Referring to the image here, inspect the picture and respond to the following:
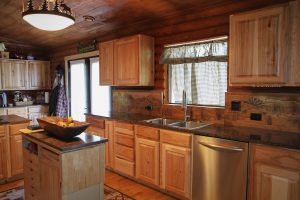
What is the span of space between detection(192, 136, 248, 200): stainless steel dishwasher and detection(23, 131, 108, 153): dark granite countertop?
1.06 metres

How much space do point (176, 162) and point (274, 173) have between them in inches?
42.4

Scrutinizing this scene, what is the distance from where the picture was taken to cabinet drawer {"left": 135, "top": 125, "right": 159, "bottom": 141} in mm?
2908

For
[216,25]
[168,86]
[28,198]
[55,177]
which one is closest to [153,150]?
[168,86]

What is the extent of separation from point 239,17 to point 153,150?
187cm

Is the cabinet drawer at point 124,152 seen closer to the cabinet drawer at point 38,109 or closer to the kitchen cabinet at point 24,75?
the cabinet drawer at point 38,109

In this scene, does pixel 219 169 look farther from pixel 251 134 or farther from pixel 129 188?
pixel 129 188

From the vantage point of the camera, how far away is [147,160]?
9.98 ft

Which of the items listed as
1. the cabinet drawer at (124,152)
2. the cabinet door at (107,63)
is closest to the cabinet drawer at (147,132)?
the cabinet drawer at (124,152)

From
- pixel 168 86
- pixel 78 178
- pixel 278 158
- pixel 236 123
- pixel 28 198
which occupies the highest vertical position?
pixel 168 86

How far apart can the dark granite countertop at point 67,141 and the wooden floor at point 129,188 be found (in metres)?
1.18

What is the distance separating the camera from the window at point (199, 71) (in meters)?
2.96

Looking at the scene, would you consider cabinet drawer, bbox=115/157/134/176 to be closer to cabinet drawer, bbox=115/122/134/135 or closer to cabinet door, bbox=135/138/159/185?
cabinet door, bbox=135/138/159/185

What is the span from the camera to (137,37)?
3443mm

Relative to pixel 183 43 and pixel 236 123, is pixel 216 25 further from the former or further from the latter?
pixel 236 123
